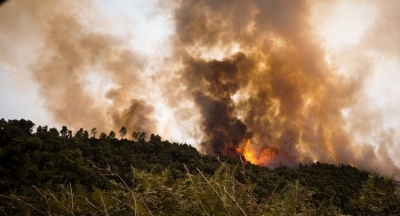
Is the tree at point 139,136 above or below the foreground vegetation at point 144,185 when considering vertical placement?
above

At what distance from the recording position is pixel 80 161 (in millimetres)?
58594

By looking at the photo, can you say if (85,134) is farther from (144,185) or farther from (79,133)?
(144,185)

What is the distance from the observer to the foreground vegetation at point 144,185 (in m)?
3.27

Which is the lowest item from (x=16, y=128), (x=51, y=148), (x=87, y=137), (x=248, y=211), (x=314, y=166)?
(x=248, y=211)

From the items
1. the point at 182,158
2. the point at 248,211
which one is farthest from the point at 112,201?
the point at 182,158

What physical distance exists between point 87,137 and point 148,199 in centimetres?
12850

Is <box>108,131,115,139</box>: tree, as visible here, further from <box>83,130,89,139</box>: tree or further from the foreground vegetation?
<box>83,130,89,139</box>: tree

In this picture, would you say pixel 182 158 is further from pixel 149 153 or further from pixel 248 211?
pixel 248 211

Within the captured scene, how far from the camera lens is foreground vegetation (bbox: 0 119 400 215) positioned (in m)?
3.27

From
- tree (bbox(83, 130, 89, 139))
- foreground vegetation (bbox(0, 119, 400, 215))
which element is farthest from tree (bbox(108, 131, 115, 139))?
tree (bbox(83, 130, 89, 139))

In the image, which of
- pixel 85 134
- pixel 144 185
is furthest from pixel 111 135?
pixel 144 185

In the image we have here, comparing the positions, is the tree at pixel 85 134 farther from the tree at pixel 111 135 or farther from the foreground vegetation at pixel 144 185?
the tree at pixel 111 135

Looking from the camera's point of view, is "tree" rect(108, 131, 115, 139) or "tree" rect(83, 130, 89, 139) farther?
"tree" rect(108, 131, 115, 139)

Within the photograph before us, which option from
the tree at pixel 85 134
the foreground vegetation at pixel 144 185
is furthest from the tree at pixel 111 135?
the tree at pixel 85 134
